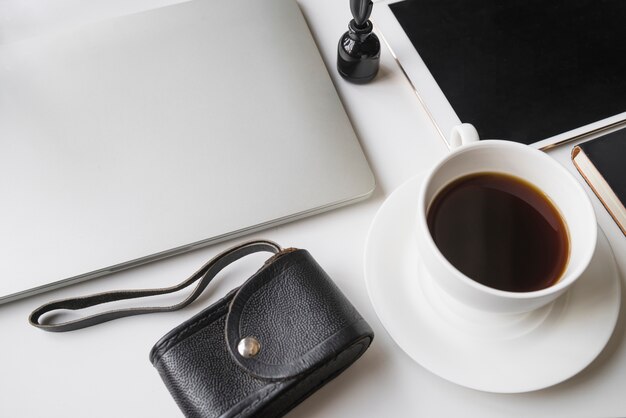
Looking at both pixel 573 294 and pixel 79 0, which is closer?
pixel 573 294

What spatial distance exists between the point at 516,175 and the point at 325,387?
290 mm

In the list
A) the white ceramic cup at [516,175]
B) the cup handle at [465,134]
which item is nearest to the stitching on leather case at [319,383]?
the white ceramic cup at [516,175]

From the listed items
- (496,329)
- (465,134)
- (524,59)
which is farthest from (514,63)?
(496,329)

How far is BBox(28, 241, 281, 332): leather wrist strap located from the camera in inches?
20.8

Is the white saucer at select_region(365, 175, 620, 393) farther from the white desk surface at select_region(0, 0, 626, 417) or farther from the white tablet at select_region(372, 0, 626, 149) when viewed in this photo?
the white tablet at select_region(372, 0, 626, 149)

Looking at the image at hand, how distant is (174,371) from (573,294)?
1.32 ft

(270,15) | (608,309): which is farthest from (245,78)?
(608,309)

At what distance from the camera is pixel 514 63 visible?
67cm

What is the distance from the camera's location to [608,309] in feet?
1.63

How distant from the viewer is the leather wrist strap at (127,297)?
0.53m

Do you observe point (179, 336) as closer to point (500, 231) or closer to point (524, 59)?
point (500, 231)

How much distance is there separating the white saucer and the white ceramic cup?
0.19 feet

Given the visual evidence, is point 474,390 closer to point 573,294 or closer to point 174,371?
point 573,294

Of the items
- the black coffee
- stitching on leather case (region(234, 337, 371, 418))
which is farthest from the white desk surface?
the black coffee
